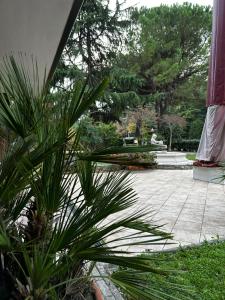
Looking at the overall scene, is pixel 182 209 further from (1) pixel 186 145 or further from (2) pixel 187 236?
(1) pixel 186 145

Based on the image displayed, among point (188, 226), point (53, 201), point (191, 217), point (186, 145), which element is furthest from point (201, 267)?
point (186, 145)

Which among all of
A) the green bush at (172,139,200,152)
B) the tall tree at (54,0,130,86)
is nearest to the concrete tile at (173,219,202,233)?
the tall tree at (54,0,130,86)

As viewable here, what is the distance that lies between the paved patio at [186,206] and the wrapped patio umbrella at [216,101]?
0.81 metres

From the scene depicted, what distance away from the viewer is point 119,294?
229cm

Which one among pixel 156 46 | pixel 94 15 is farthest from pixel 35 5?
A: pixel 156 46

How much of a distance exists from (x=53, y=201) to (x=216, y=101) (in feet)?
23.1

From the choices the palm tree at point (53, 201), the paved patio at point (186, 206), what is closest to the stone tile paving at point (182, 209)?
the paved patio at point (186, 206)

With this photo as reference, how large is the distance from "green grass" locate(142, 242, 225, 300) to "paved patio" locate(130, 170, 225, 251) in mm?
280

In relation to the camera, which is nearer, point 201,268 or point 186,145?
point 201,268

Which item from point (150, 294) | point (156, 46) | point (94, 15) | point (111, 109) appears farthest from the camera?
point (156, 46)

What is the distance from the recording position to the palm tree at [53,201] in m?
1.24

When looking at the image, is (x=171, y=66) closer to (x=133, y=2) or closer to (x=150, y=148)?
(x=133, y=2)

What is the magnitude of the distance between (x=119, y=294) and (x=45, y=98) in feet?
5.27

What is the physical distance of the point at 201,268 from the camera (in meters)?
2.86
